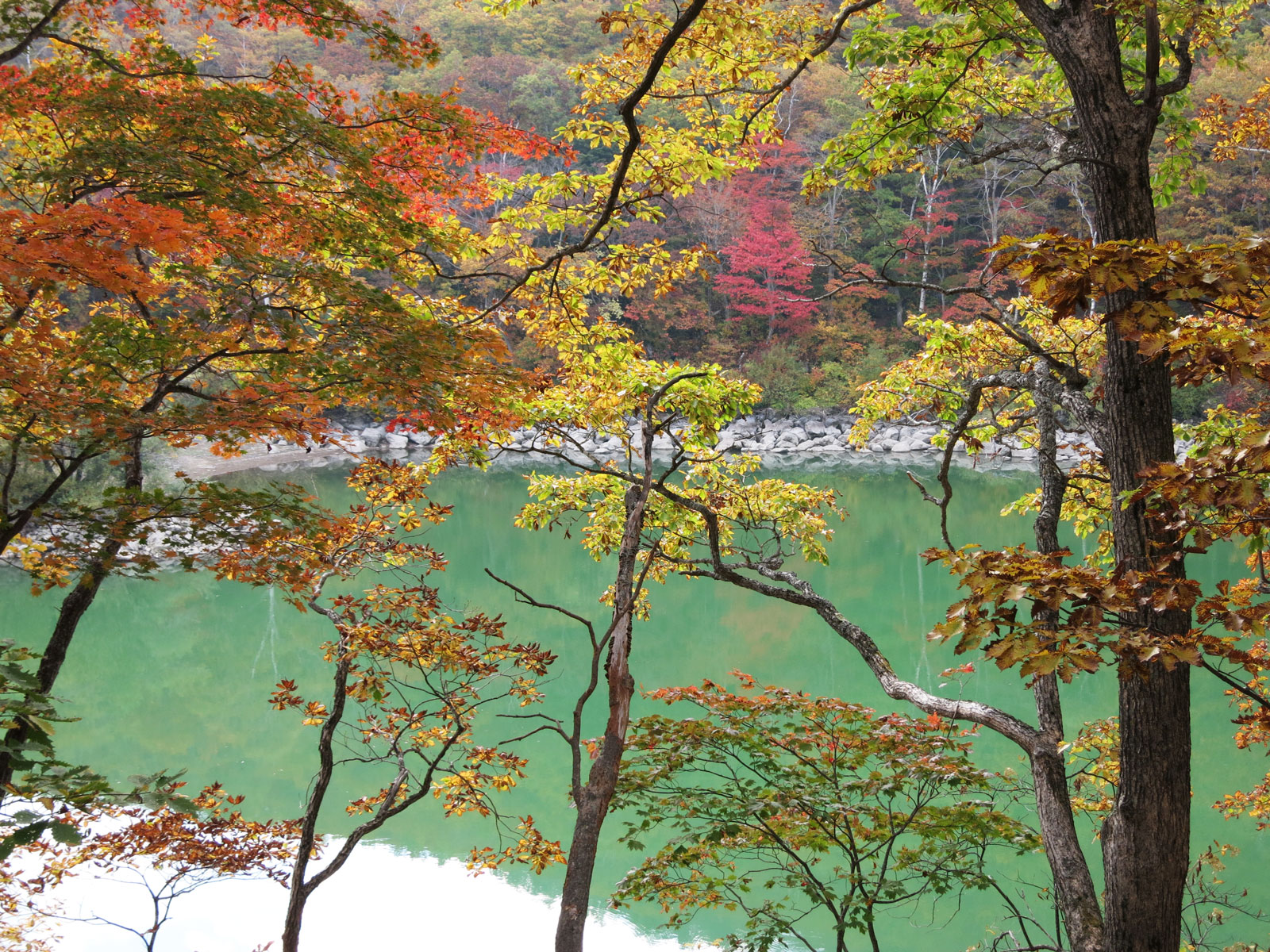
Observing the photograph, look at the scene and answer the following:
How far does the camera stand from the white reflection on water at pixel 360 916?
187 inches

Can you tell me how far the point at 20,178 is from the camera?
232 centimetres

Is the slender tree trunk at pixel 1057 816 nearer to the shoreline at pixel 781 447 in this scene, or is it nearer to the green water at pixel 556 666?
the green water at pixel 556 666

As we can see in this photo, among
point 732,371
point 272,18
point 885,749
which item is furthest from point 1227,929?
point 732,371

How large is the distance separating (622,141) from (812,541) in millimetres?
2261

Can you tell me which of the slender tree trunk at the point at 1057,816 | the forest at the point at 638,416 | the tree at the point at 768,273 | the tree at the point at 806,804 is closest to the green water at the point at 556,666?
the forest at the point at 638,416

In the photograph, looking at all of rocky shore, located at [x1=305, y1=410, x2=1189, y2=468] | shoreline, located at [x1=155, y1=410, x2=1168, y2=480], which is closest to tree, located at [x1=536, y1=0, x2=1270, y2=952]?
shoreline, located at [x1=155, y1=410, x2=1168, y2=480]

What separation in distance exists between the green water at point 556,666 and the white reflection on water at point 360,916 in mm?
272

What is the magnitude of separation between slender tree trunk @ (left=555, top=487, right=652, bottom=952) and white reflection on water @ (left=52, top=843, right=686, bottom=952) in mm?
2691

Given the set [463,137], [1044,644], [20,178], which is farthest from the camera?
[463,137]

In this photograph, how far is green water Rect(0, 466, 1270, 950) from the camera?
6.05 metres

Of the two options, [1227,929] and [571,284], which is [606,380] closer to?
[571,284]

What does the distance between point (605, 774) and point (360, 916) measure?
11.1ft

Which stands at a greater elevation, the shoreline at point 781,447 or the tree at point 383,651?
the shoreline at point 781,447

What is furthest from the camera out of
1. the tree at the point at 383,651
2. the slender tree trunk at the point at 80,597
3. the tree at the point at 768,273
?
the tree at the point at 768,273
